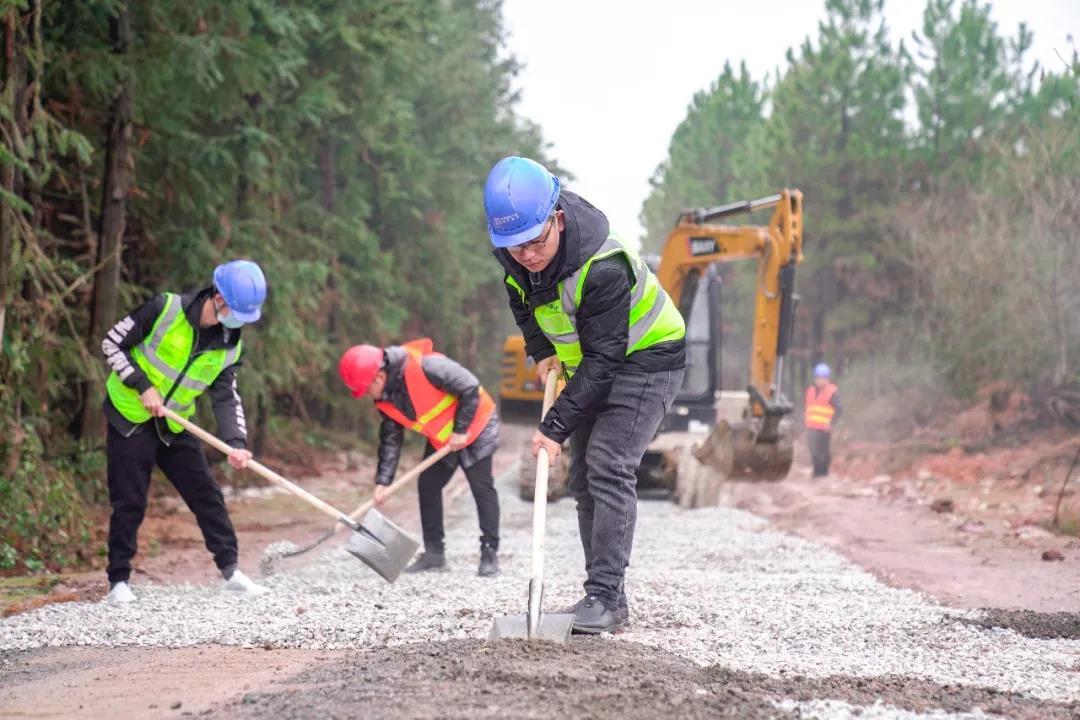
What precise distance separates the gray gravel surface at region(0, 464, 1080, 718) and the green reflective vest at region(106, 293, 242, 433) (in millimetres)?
1138

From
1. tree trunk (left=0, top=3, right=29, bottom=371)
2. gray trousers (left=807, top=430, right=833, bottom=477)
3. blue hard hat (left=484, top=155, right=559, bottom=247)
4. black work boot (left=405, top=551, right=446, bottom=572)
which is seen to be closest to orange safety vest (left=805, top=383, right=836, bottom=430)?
gray trousers (left=807, top=430, right=833, bottom=477)

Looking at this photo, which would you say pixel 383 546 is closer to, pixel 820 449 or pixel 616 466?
pixel 616 466

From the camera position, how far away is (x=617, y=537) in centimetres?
524

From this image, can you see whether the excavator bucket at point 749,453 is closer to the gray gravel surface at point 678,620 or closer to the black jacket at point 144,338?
the gray gravel surface at point 678,620

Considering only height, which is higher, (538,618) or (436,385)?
(436,385)

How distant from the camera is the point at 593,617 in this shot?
204 inches

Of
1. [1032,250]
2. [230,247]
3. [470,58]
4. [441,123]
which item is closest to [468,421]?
[230,247]

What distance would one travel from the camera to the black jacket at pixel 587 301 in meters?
4.99

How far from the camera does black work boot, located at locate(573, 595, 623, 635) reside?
16.8ft

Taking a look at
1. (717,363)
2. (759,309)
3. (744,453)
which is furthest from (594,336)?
(717,363)

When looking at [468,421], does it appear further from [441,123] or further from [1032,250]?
[441,123]

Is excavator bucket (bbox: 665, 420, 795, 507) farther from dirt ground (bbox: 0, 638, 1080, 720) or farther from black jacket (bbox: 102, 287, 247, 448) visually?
dirt ground (bbox: 0, 638, 1080, 720)

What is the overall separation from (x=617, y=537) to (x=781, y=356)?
8.80 m

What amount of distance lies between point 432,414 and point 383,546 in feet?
3.39
